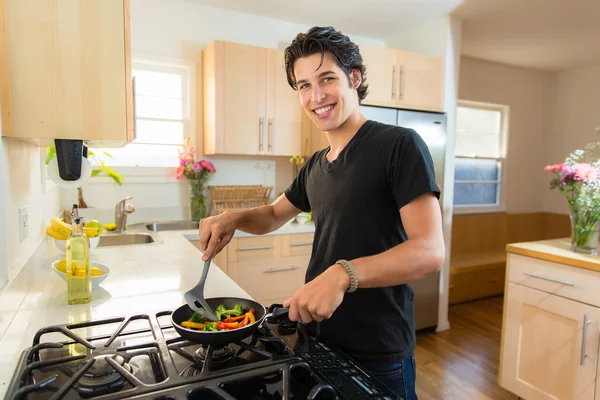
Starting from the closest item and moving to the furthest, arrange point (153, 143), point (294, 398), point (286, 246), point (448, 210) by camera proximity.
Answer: point (294, 398), point (286, 246), point (153, 143), point (448, 210)

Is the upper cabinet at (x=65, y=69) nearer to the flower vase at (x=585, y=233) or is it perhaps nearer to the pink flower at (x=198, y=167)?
the pink flower at (x=198, y=167)

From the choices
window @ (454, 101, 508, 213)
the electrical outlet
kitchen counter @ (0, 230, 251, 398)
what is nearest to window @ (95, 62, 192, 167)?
kitchen counter @ (0, 230, 251, 398)

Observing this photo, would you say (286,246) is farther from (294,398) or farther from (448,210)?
(294,398)

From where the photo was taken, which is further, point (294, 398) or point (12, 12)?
point (12, 12)

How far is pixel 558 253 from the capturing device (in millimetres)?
1990

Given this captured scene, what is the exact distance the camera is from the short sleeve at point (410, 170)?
88 centimetres

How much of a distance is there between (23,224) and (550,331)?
2.37 meters

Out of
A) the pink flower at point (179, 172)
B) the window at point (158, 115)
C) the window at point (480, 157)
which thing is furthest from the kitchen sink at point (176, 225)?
the window at point (480, 157)

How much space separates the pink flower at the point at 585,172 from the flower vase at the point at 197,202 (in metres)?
2.35

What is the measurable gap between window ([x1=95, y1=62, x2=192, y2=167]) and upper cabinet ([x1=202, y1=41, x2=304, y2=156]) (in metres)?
0.18

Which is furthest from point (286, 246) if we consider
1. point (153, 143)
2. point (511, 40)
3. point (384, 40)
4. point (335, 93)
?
point (511, 40)

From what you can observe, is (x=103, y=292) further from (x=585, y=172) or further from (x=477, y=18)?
(x=477, y=18)

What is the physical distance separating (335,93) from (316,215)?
0.35m

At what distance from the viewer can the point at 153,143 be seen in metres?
2.94
